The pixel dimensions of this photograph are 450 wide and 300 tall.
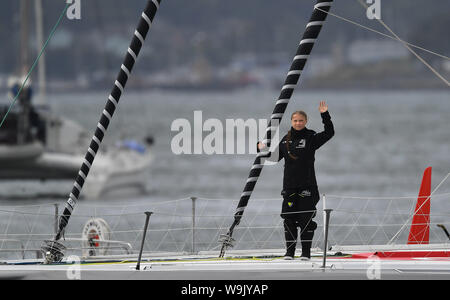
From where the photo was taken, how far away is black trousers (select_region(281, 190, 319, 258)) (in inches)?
448

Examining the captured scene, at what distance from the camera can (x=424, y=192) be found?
1330 centimetres

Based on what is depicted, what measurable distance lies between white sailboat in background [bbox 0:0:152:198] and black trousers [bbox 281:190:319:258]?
2407 cm

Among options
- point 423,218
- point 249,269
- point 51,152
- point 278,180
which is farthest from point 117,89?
point 278,180

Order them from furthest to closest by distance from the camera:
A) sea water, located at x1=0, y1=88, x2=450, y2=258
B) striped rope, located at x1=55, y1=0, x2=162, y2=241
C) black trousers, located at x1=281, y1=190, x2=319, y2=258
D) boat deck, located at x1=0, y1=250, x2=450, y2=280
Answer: sea water, located at x1=0, y1=88, x2=450, y2=258, striped rope, located at x1=55, y1=0, x2=162, y2=241, black trousers, located at x1=281, y1=190, x2=319, y2=258, boat deck, located at x1=0, y1=250, x2=450, y2=280

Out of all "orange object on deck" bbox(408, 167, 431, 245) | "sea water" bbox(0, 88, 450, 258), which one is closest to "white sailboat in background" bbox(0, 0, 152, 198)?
"sea water" bbox(0, 88, 450, 258)

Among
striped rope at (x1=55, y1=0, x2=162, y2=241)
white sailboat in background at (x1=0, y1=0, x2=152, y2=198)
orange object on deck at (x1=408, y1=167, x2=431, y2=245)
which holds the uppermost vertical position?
white sailboat in background at (x1=0, y1=0, x2=152, y2=198)

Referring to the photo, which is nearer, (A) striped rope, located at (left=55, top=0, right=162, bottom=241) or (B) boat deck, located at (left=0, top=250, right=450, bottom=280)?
(B) boat deck, located at (left=0, top=250, right=450, bottom=280)

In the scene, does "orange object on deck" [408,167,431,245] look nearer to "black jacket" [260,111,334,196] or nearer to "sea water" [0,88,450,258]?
"black jacket" [260,111,334,196]

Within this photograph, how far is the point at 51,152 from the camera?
1575 inches

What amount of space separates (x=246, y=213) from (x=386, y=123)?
96.1m

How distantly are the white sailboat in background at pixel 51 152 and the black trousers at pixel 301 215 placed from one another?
24071 mm

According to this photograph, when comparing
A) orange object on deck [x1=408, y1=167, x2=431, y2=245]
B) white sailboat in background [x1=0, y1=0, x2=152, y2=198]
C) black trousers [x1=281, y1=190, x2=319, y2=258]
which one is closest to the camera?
black trousers [x1=281, y1=190, x2=319, y2=258]

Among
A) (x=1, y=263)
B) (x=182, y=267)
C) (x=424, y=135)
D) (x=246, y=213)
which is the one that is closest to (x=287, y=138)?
(x=182, y=267)

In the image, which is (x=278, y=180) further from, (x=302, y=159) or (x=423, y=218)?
(x=302, y=159)
